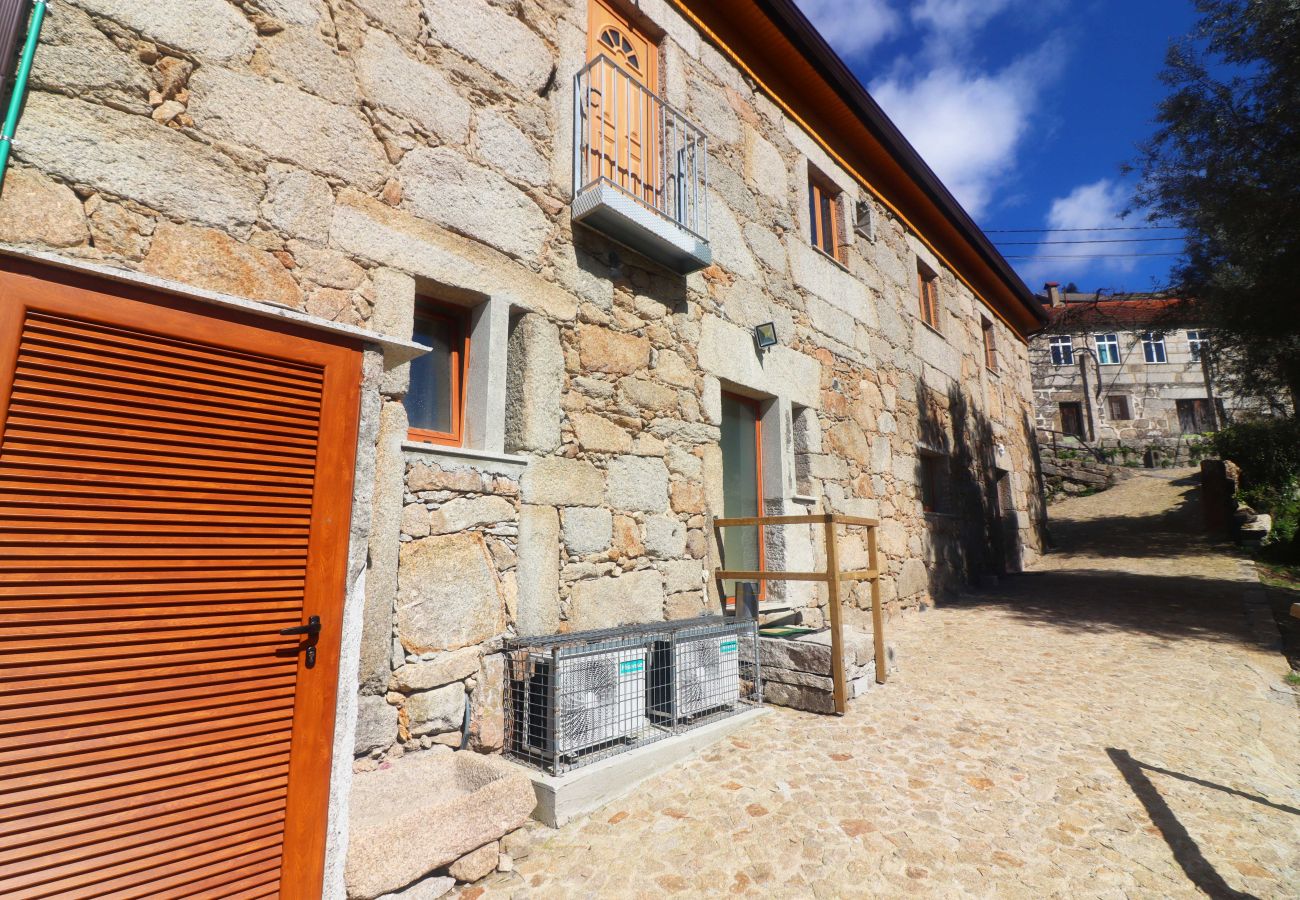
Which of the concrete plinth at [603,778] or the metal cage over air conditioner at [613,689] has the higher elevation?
the metal cage over air conditioner at [613,689]

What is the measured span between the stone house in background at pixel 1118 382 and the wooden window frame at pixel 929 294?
689 inches

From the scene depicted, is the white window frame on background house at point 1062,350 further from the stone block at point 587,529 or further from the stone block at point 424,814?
the stone block at point 424,814

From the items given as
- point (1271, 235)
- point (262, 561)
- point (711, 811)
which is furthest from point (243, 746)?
point (1271, 235)

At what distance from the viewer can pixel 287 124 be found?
105 inches

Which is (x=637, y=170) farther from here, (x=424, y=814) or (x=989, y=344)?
(x=989, y=344)

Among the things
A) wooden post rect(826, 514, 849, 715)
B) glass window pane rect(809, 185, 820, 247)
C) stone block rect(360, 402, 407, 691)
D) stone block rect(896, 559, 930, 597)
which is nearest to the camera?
stone block rect(360, 402, 407, 691)

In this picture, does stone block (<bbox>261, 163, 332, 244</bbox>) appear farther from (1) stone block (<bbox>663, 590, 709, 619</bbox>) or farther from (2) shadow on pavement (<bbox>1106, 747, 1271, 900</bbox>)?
(2) shadow on pavement (<bbox>1106, 747, 1271, 900</bbox>)

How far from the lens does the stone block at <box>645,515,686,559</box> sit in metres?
3.99

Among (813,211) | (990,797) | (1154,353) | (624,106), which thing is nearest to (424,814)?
(990,797)

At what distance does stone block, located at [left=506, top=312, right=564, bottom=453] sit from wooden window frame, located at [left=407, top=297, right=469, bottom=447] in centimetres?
23

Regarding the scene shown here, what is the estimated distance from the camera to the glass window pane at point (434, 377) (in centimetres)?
316

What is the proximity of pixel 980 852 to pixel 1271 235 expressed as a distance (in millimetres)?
7944

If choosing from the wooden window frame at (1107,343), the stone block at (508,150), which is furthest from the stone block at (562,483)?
the wooden window frame at (1107,343)

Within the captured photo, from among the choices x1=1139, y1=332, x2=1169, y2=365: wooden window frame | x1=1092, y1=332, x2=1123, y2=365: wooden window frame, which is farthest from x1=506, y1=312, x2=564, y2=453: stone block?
x1=1139, y1=332, x2=1169, y2=365: wooden window frame
